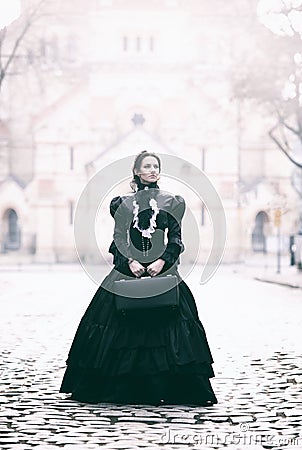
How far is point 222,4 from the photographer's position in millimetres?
66188

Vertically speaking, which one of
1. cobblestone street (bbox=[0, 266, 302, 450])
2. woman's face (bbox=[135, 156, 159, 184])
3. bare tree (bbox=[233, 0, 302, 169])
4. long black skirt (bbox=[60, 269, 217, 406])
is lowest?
cobblestone street (bbox=[0, 266, 302, 450])

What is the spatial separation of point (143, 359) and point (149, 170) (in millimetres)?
1664

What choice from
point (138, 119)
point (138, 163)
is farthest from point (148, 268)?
point (138, 119)

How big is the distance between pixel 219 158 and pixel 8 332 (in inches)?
1713

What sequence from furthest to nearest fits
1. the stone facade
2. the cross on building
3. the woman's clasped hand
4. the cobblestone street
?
the cross on building, the stone facade, the woman's clasped hand, the cobblestone street

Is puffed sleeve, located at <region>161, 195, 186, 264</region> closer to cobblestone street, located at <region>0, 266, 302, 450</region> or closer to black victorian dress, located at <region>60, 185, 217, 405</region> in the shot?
black victorian dress, located at <region>60, 185, 217, 405</region>

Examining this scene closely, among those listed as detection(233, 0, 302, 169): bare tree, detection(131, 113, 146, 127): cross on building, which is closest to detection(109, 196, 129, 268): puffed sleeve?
detection(233, 0, 302, 169): bare tree

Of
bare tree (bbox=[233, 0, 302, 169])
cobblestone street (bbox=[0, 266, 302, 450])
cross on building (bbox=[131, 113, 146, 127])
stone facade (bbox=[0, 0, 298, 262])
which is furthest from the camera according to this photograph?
cross on building (bbox=[131, 113, 146, 127])

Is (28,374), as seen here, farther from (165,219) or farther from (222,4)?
(222,4)

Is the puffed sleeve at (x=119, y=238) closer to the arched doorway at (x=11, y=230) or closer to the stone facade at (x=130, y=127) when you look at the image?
the stone facade at (x=130, y=127)

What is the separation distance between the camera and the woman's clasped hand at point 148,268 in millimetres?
7895

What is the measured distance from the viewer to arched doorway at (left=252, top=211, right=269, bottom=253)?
58.7 metres

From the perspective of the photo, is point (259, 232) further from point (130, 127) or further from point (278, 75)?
point (278, 75)

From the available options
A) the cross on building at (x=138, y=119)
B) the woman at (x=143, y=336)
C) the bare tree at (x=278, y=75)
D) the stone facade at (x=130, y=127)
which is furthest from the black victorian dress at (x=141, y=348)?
the cross on building at (x=138, y=119)
